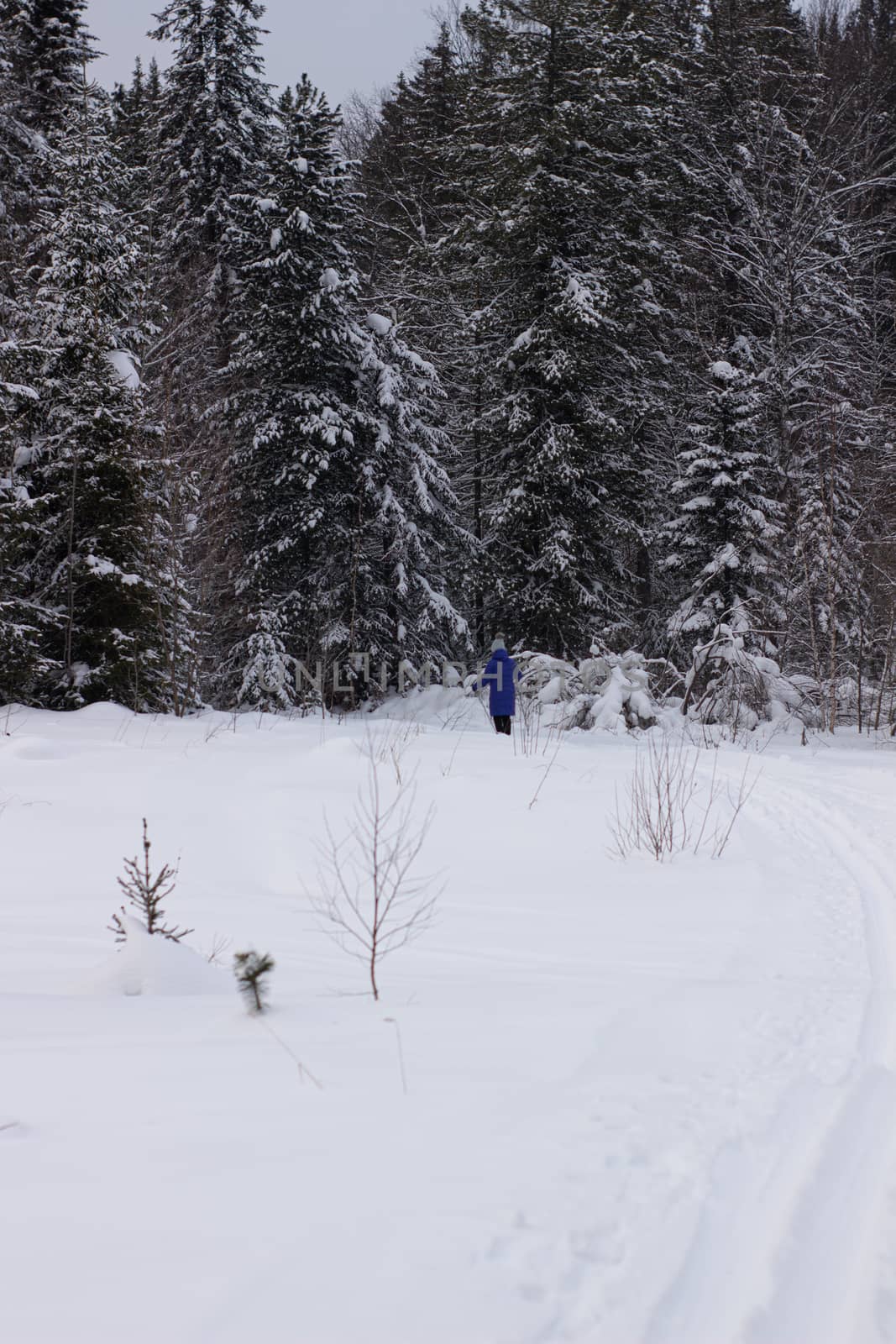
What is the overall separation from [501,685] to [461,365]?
1214 centimetres

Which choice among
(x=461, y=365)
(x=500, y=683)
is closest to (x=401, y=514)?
(x=461, y=365)

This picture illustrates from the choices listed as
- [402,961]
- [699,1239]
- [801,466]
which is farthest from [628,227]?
[699,1239]

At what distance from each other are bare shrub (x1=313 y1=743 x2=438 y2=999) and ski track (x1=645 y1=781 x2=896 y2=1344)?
159 centimetres

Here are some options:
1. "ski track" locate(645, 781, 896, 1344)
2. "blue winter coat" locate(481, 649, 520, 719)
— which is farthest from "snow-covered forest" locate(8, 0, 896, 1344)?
"blue winter coat" locate(481, 649, 520, 719)

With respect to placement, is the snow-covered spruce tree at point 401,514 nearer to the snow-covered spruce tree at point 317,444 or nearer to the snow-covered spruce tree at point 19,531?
the snow-covered spruce tree at point 317,444

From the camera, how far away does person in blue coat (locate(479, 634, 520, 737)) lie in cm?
1263

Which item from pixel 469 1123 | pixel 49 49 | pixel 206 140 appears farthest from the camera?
pixel 49 49

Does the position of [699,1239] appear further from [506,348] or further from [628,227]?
[628,227]

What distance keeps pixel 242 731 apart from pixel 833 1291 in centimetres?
933

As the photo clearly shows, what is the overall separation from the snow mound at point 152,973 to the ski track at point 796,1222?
2.00 metres

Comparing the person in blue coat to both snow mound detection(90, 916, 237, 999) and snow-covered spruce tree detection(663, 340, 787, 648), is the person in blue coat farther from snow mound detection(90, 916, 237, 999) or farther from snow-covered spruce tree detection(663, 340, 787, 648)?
snow mound detection(90, 916, 237, 999)

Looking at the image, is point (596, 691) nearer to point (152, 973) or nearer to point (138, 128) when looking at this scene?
→ point (152, 973)

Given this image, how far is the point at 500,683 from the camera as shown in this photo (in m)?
12.8

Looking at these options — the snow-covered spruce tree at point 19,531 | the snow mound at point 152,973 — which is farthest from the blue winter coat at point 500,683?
the snow mound at point 152,973
